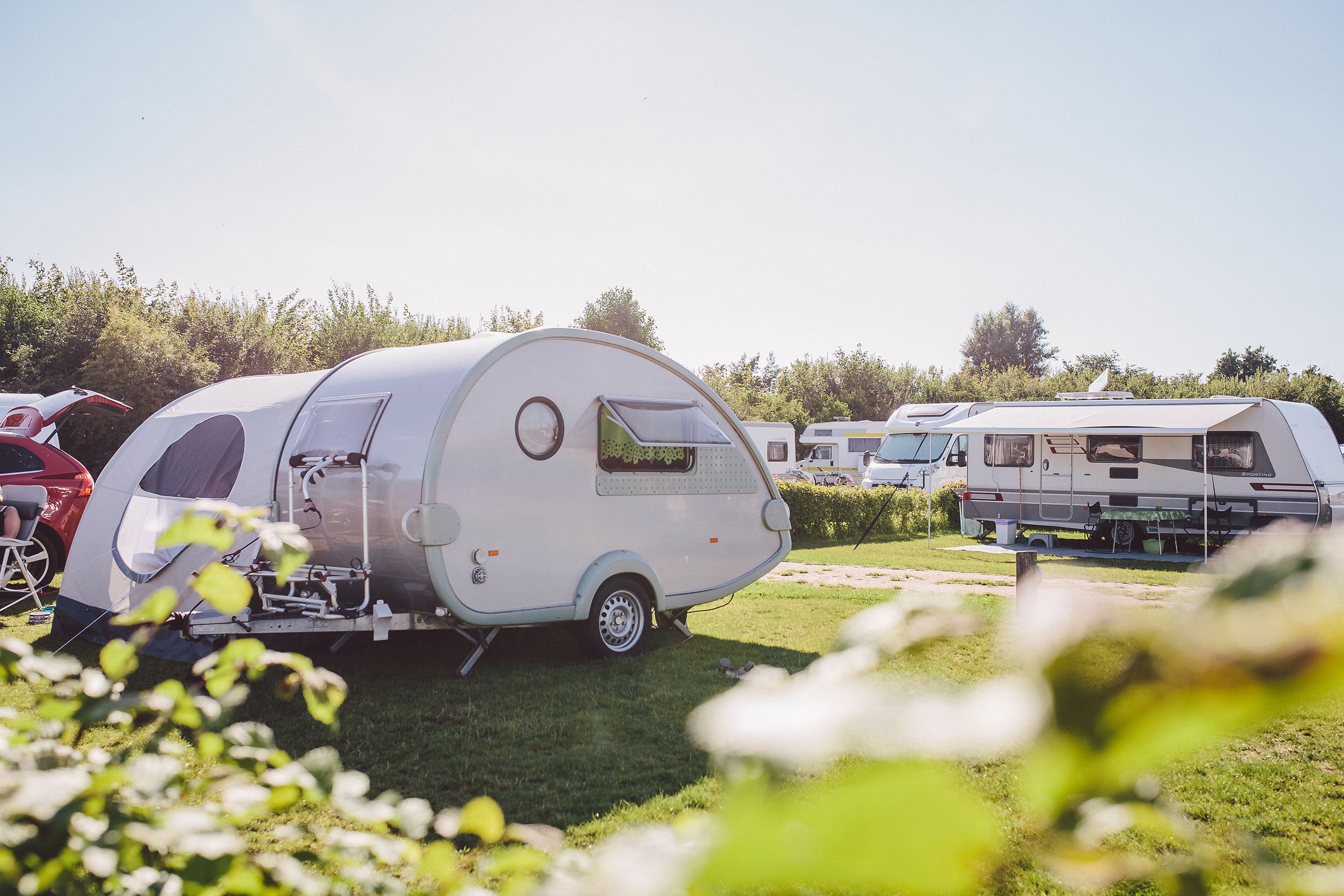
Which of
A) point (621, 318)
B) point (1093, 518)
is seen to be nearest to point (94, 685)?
point (1093, 518)

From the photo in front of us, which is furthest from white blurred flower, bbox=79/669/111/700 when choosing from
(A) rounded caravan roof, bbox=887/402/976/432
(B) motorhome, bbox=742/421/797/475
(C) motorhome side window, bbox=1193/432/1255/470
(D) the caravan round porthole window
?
(B) motorhome, bbox=742/421/797/475

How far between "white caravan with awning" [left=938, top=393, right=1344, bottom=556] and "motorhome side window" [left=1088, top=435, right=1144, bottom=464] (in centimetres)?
2

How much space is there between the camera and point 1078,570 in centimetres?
1294

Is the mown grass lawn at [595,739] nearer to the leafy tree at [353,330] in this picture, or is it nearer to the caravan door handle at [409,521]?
the caravan door handle at [409,521]

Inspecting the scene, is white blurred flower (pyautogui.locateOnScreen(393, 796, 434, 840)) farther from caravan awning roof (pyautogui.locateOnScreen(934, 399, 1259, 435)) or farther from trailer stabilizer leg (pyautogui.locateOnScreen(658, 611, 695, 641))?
caravan awning roof (pyautogui.locateOnScreen(934, 399, 1259, 435))

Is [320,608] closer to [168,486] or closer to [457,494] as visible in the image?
[457,494]

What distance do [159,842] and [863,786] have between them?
74cm

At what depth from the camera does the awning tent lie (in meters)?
7.39

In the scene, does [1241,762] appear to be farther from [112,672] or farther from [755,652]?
[112,672]

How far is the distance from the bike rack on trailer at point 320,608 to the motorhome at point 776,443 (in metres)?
22.3

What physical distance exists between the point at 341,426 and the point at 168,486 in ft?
6.20

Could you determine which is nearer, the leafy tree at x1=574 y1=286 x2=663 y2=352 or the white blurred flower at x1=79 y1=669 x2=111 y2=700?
the white blurred flower at x1=79 y1=669 x2=111 y2=700

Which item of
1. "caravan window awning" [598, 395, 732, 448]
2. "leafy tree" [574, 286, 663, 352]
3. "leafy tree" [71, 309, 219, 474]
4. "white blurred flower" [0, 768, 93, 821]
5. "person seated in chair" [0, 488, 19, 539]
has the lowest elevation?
"person seated in chair" [0, 488, 19, 539]

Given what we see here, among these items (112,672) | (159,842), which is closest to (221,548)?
(112,672)
